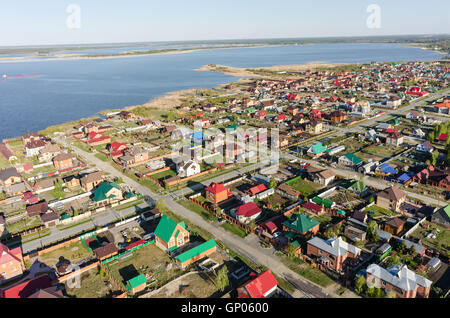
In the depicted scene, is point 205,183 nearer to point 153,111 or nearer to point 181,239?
point 181,239

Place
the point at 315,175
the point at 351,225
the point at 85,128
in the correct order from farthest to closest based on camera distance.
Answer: the point at 85,128, the point at 315,175, the point at 351,225

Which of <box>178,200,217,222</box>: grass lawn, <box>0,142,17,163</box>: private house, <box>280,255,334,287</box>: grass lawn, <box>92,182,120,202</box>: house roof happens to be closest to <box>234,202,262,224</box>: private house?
<box>178,200,217,222</box>: grass lawn

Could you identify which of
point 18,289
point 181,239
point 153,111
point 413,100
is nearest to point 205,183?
point 181,239

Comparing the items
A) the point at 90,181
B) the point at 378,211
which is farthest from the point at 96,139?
the point at 378,211

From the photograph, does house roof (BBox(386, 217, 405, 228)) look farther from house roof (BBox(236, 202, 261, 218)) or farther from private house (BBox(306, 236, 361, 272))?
house roof (BBox(236, 202, 261, 218))

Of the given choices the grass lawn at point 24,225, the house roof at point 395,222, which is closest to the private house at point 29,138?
the grass lawn at point 24,225
